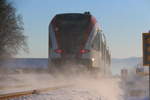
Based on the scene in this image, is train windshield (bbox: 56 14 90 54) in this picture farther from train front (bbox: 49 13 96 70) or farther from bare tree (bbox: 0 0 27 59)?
bare tree (bbox: 0 0 27 59)

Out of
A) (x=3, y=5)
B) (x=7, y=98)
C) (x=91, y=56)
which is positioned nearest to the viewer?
(x=7, y=98)

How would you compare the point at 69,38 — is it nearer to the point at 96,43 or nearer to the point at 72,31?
the point at 72,31

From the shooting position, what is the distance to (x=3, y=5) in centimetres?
3086

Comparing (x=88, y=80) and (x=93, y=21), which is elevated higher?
(x=93, y=21)

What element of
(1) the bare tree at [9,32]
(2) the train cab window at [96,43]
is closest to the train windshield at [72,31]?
(2) the train cab window at [96,43]

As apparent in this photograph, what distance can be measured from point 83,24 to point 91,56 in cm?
165

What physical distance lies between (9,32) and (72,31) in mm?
13007

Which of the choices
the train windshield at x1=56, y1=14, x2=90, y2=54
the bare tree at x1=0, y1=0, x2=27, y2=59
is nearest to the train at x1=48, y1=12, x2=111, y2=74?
the train windshield at x1=56, y1=14, x2=90, y2=54

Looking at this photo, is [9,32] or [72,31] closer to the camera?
[72,31]

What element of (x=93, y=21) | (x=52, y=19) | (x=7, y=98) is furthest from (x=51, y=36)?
(x=7, y=98)

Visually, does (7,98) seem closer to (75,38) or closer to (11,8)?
(75,38)

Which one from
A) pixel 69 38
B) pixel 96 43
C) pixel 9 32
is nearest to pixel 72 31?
pixel 69 38

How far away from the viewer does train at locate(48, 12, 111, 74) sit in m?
19.2

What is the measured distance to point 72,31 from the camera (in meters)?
19.6
